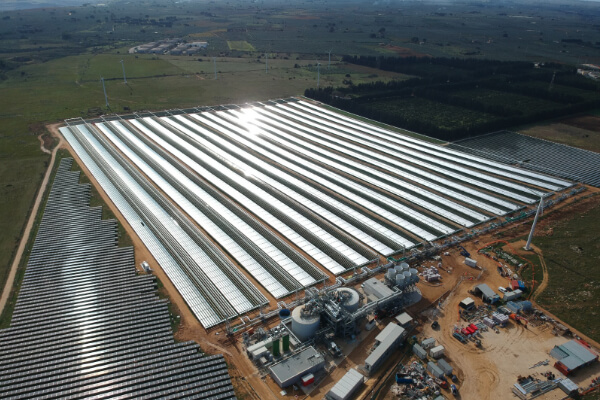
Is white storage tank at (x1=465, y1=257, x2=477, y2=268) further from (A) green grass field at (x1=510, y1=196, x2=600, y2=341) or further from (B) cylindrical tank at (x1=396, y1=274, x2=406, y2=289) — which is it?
(B) cylindrical tank at (x1=396, y1=274, x2=406, y2=289)

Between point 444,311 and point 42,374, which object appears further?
point 444,311

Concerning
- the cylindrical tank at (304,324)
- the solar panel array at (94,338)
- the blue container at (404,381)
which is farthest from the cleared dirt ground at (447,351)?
the cylindrical tank at (304,324)

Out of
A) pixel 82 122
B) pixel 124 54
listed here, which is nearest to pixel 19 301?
pixel 82 122

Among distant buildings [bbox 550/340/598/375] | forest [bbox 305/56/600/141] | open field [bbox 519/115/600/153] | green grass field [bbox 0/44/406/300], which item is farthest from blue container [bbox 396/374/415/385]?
open field [bbox 519/115/600/153]

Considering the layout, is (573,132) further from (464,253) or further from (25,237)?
(25,237)

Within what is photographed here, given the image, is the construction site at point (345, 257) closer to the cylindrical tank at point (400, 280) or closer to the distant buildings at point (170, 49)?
the cylindrical tank at point (400, 280)

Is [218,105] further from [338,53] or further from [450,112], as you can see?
[338,53]
